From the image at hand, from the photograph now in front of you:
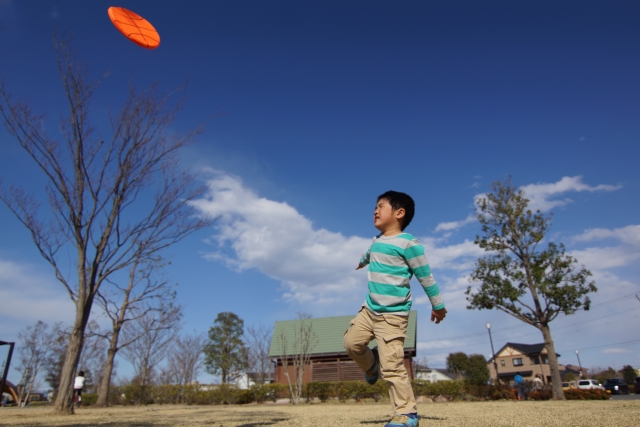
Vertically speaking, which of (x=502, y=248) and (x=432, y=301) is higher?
(x=502, y=248)

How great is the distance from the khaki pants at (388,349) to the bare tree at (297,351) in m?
14.3

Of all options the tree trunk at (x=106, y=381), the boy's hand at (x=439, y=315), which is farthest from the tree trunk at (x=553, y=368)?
the tree trunk at (x=106, y=381)

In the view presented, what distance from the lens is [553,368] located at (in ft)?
52.0

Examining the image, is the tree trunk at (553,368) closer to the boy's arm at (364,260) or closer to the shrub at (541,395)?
the shrub at (541,395)

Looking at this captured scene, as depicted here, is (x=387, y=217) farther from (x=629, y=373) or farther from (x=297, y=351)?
(x=629, y=373)

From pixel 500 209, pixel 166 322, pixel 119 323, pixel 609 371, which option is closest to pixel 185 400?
pixel 166 322

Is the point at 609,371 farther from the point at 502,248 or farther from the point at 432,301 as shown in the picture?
the point at 432,301

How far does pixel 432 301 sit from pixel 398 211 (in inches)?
30.2

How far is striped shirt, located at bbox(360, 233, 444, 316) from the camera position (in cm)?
295

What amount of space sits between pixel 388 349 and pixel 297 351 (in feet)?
64.7

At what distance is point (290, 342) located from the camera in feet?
83.5

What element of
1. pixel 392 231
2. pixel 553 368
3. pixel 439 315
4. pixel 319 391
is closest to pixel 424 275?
pixel 439 315

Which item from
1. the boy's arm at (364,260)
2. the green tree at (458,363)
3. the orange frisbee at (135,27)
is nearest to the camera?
the boy's arm at (364,260)

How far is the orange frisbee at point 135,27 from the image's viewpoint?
6.84 metres
